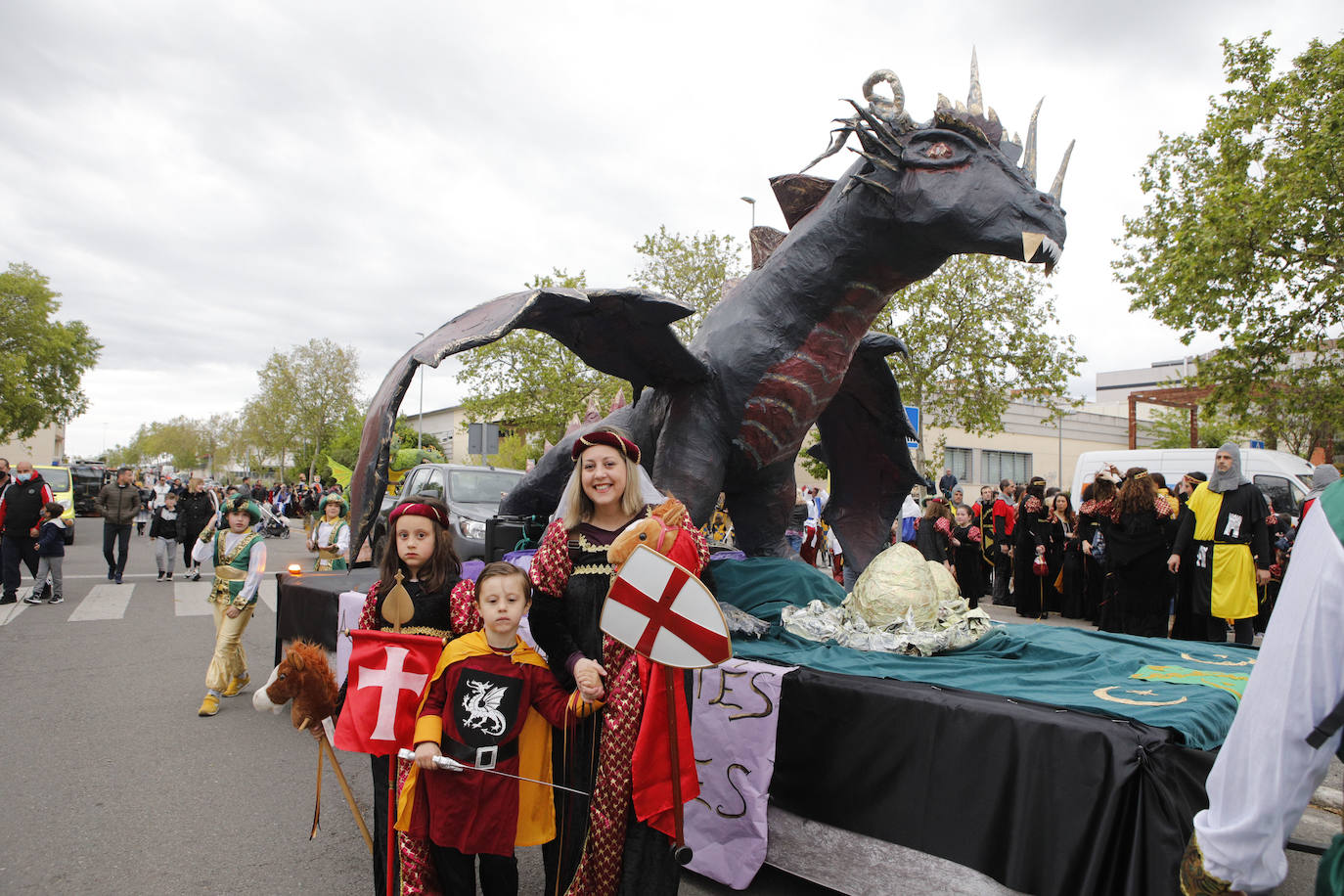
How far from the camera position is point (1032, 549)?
357 inches

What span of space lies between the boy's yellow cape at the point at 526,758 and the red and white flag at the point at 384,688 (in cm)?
9

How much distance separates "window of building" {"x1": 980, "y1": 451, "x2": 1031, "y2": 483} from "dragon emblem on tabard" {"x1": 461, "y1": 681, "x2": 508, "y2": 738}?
107ft

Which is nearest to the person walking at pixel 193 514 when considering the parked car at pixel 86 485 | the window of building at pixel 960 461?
the parked car at pixel 86 485

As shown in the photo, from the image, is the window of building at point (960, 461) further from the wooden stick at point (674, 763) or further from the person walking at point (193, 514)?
the wooden stick at point (674, 763)

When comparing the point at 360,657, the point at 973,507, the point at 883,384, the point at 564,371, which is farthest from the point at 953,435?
the point at 360,657

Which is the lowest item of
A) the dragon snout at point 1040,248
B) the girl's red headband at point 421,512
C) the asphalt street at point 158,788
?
the asphalt street at point 158,788

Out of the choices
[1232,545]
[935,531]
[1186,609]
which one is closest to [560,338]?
[1232,545]

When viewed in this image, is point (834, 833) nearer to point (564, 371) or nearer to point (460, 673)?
point (460, 673)

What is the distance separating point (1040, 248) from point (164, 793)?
4394mm

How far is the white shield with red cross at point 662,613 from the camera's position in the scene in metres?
2.07

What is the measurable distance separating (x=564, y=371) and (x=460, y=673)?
672 inches

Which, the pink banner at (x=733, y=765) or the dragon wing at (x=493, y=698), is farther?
the pink banner at (x=733, y=765)

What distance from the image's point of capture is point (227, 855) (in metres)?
3.21

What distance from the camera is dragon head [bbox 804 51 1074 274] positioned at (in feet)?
8.89
